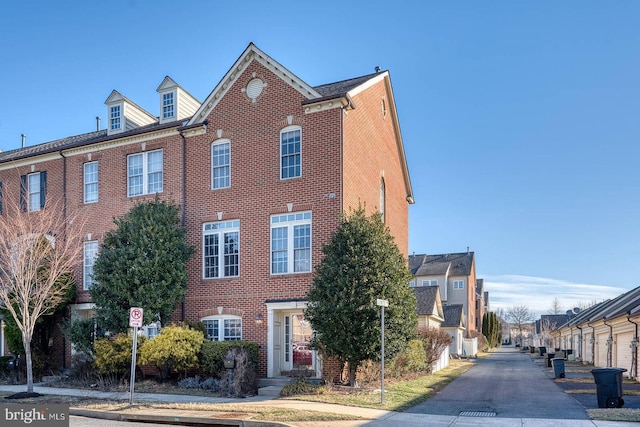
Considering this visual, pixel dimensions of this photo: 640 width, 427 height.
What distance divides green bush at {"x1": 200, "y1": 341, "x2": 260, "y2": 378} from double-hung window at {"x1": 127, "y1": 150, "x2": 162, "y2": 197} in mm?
7356

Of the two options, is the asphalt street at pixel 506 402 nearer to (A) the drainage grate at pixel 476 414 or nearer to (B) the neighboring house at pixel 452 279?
(A) the drainage grate at pixel 476 414

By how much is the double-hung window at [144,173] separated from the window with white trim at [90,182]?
1913 millimetres

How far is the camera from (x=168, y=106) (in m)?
25.1

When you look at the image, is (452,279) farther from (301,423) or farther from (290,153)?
(301,423)

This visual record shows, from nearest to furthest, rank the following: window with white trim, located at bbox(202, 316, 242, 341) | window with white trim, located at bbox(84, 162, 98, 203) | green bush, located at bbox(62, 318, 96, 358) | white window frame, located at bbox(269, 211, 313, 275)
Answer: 1. white window frame, located at bbox(269, 211, 313, 275)
2. window with white trim, located at bbox(202, 316, 242, 341)
3. green bush, located at bbox(62, 318, 96, 358)
4. window with white trim, located at bbox(84, 162, 98, 203)

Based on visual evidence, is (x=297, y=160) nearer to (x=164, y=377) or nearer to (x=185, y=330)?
(x=185, y=330)

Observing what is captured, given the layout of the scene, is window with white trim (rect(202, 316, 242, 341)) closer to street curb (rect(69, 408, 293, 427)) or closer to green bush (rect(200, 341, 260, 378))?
green bush (rect(200, 341, 260, 378))

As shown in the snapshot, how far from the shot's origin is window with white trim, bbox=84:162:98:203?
2550cm

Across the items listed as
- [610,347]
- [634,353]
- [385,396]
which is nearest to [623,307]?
[610,347]

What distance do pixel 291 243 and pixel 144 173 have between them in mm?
7667

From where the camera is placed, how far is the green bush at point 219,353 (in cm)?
1952

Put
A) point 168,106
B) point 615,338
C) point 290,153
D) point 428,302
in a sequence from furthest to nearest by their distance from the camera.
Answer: point 428,302 < point 615,338 < point 168,106 < point 290,153

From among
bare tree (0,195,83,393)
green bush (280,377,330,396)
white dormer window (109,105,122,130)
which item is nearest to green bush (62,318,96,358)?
bare tree (0,195,83,393)

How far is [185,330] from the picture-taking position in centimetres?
2017
